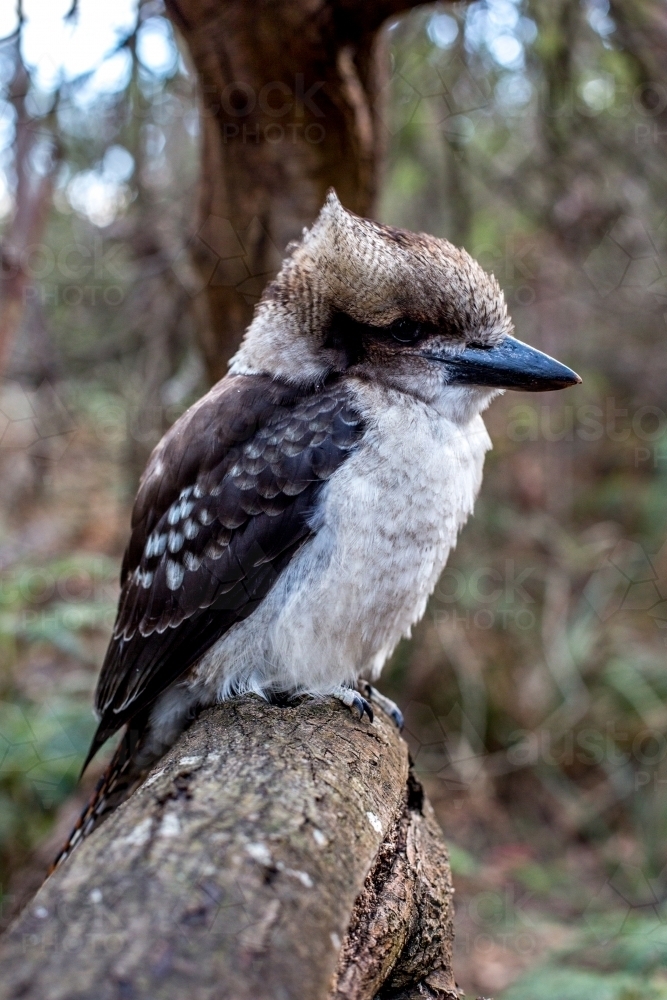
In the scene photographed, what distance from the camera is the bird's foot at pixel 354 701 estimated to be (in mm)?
2039

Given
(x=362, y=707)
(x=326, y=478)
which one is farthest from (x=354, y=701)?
(x=326, y=478)

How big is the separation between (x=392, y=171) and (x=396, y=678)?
2.97 m

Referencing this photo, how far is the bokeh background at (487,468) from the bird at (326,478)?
43.8 inches

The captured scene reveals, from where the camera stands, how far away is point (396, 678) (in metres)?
5.08

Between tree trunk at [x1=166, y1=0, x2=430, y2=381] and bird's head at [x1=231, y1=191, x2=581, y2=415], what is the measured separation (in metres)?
0.70

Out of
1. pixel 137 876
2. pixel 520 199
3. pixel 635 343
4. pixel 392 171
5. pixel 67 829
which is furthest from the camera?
pixel 635 343

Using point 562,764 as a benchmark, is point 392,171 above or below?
above

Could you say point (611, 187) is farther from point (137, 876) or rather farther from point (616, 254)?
point (137, 876)

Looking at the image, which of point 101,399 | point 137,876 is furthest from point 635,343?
point 137,876

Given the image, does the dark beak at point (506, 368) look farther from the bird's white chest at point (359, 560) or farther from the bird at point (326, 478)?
the bird's white chest at point (359, 560)

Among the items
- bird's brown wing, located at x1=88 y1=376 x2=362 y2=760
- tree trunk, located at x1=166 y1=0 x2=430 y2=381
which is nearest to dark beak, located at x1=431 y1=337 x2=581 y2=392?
bird's brown wing, located at x1=88 y1=376 x2=362 y2=760

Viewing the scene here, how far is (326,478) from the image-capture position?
2.06 metres

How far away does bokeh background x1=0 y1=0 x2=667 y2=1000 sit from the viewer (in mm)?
3324

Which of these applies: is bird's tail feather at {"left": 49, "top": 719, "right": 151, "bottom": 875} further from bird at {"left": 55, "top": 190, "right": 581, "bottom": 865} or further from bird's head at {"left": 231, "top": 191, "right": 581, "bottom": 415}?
bird's head at {"left": 231, "top": 191, "right": 581, "bottom": 415}
